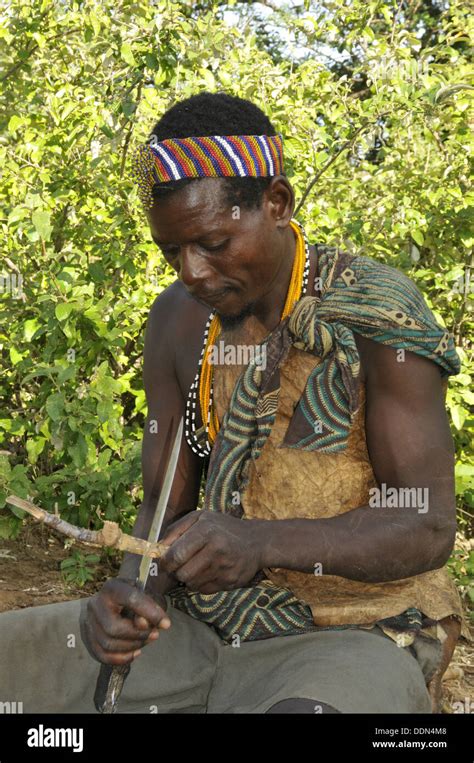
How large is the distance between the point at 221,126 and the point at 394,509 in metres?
0.94

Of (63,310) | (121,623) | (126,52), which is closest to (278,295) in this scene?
(121,623)

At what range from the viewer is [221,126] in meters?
2.20

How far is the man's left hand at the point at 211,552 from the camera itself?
5.88 feet

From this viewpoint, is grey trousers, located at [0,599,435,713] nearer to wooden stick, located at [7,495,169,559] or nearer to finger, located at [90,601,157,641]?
finger, located at [90,601,157,641]

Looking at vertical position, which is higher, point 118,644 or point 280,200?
point 280,200

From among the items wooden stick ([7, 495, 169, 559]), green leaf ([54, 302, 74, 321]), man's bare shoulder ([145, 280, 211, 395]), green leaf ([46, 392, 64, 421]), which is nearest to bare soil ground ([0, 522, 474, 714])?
green leaf ([46, 392, 64, 421])

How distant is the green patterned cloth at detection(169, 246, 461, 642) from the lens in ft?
7.02

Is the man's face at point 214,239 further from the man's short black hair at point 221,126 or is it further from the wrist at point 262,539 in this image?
the wrist at point 262,539

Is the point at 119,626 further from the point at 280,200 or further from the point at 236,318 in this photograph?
the point at 280,200

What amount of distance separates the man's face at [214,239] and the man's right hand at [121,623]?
681 mm

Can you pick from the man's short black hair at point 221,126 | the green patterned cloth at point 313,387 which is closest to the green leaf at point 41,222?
the man's short black hair at point 221,126

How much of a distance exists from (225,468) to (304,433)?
0.70 feet

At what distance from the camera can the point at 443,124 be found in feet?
15.2
